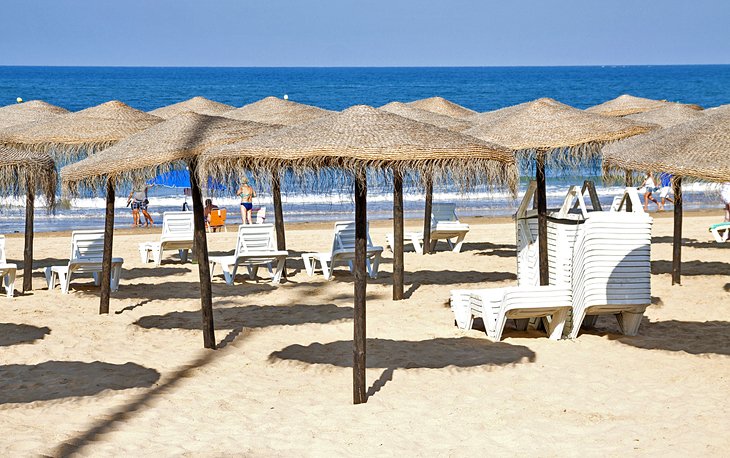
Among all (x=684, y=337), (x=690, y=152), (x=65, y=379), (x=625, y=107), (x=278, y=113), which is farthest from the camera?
(x=625, y=107)

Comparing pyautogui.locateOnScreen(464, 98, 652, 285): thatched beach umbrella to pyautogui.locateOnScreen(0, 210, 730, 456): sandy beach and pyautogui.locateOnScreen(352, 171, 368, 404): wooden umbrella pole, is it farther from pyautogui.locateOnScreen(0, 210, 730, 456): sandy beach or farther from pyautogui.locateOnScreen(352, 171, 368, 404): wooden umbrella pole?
pyautogui.locateOnScreen(352, 171, 368, 404): wooden umbrella pole

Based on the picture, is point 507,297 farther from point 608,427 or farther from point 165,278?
point 165,278

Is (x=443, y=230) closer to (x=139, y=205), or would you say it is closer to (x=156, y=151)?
(x=156, y=151)

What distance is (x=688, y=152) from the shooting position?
6191 millimetres

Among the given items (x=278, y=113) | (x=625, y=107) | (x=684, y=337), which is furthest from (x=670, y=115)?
(x=684, y=337)

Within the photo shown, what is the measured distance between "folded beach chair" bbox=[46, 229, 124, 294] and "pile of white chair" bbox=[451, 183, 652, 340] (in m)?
4.72

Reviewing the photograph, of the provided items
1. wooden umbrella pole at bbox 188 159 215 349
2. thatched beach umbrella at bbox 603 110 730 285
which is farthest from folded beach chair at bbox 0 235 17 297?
thatched beach umbrella at bbox 603 110 730 285

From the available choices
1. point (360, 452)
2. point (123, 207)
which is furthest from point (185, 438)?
point (123, 207)

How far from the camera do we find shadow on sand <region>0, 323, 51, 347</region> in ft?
28.1

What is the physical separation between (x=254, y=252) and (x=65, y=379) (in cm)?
466

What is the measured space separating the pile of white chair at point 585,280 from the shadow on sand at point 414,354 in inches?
12.6

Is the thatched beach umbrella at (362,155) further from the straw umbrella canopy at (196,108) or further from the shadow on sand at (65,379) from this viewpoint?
the straw umbrella canopy at (196,108)

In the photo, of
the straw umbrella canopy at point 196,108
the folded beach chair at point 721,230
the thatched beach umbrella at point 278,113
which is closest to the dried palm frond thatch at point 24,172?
the thatched beach umbrella at point 278,113

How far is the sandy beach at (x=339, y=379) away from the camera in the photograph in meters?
5.71
